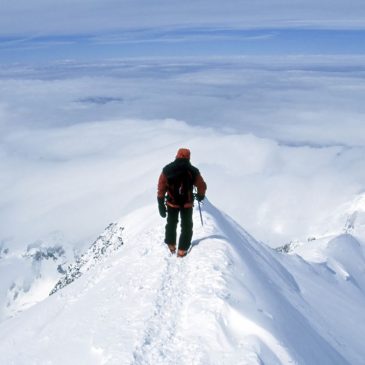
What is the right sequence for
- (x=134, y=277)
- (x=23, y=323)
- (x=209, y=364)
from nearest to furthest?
(x=209, y=364) → (x=134, y=277) → (x=23, y=323)

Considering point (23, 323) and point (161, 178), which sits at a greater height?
point (161, 178)

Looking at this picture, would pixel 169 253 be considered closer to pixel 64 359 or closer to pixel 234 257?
pixel 234 257

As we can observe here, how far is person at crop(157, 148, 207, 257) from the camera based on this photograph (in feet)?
40.6

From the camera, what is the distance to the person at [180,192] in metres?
12.4

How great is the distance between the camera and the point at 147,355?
8070 mm

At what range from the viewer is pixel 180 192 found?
12828mm

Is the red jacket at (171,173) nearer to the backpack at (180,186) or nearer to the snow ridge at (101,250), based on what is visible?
the backpack at (180,186)

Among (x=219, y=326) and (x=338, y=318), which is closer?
(x=219, y=326)

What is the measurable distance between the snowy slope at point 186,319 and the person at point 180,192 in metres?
0.55

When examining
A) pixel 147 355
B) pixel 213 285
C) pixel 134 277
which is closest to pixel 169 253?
pixel 134 277

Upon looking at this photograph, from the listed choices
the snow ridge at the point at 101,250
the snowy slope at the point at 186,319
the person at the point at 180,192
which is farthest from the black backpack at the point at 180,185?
the snow ridge at the point at 101,250

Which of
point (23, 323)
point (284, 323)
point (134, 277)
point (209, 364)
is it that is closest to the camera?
point (209, 364)

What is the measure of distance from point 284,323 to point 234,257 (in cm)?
291

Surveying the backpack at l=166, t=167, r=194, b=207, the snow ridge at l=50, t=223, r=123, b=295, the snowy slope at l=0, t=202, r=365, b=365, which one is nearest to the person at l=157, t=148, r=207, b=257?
the backpack at l=166, t=167, r=194, b=207
